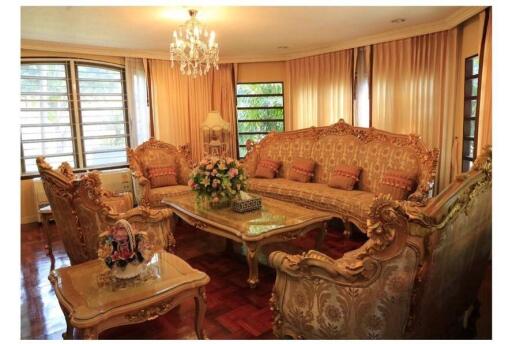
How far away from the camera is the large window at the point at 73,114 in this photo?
205 inches

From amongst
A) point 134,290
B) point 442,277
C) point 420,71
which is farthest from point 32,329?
point 420,71

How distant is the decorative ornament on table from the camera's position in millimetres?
1971

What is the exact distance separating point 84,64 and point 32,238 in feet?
8.82

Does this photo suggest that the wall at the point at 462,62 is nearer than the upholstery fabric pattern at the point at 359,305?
No

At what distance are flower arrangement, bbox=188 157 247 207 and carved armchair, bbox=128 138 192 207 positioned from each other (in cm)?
113

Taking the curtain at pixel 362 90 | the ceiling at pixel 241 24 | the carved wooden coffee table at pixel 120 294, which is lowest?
the carved wooden coffee table at pixel 120 294

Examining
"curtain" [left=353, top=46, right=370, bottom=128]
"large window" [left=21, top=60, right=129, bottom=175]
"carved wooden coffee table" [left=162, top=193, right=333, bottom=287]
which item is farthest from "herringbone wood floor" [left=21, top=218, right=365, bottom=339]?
"curtain" [left=353, top=46, right=370, bottom=128]

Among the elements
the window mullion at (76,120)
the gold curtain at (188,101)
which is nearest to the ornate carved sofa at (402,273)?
the window mullion at (76,120)

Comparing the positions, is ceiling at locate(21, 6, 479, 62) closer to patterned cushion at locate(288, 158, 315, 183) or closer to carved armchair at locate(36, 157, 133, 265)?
patterned cushion at locate(288, 158, 315, 183)

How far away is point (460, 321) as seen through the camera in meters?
1.95

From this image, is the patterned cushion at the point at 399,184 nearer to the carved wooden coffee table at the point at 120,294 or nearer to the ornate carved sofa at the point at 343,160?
the ornate carved sofa at the point at 343,160

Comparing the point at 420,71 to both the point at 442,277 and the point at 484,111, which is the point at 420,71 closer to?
the point at 484,111

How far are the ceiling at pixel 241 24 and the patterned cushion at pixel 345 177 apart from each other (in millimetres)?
1733

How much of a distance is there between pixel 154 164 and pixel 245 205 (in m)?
2.10
